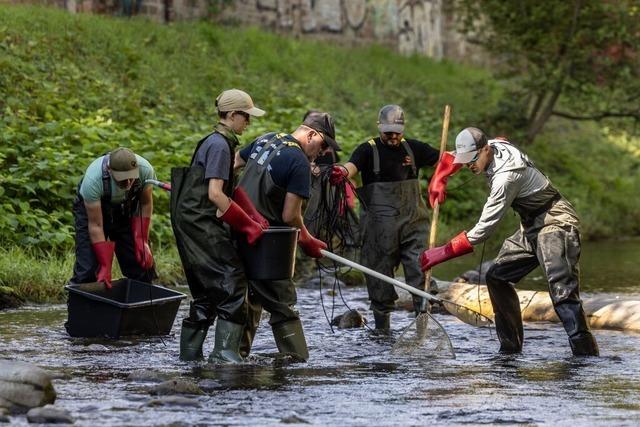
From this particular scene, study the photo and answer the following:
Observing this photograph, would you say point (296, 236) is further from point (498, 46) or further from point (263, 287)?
point (498, 46)

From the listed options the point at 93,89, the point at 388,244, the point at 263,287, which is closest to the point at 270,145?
the point at 263,287

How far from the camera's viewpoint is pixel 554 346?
1090 centimetres

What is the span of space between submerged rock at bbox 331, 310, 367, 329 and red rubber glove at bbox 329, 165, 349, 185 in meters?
1.63

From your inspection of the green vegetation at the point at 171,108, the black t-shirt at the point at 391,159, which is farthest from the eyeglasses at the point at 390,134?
the green vegetation at the point at 171,108

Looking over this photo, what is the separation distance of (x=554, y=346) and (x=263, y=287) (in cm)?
286

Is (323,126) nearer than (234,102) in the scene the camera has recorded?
No

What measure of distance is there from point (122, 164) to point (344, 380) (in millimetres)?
2546

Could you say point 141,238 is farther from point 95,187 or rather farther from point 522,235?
point 522,235

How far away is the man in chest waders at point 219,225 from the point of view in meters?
8.79

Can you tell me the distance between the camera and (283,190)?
9055mm

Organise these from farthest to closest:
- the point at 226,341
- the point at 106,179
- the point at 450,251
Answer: the point at 106,179, the point at 450,251, the point at 226,341

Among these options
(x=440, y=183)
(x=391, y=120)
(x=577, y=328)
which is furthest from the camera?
(x=391, y=120)

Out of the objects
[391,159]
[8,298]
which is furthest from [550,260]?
[8,298]

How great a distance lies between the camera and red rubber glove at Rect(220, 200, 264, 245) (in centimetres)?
867
